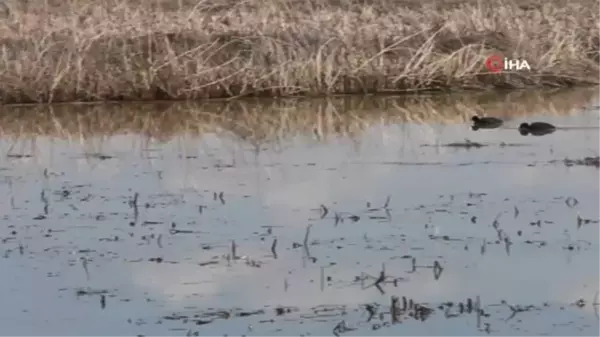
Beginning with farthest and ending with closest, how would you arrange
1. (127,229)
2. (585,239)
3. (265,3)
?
(265,3), (127,229), (585,239)

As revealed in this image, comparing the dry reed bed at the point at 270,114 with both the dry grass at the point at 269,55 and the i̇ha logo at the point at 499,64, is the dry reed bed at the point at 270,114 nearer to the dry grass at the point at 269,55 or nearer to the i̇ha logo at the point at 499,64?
the dry grass at the point at 269,55

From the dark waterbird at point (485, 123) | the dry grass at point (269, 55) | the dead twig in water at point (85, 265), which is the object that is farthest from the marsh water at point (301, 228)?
the dry grass at point (269, 55)

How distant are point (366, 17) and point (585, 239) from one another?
28.5ft

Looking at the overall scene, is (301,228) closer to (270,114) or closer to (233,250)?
(233,250)

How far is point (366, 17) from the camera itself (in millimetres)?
15461

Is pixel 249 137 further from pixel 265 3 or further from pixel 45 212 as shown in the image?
pixel 265 3

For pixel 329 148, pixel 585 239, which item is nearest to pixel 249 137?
pixel 329 148

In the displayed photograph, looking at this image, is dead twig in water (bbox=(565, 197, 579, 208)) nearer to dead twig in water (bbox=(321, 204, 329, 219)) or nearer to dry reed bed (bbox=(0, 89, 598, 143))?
dead twig in water (bbox=(321, 204, 329, 219))

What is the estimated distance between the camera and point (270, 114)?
12828 mm

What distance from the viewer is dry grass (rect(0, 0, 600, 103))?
13586 millimetres

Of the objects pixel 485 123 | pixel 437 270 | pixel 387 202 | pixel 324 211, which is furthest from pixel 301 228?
pixel 485 123

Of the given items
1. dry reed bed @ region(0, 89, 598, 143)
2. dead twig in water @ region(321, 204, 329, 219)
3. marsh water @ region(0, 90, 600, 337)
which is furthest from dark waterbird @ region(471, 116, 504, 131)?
dead twig in water @ region(321, 204, 329, 219)

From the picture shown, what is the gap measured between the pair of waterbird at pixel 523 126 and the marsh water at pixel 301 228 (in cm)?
11

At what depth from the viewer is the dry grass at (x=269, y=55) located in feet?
44.6
